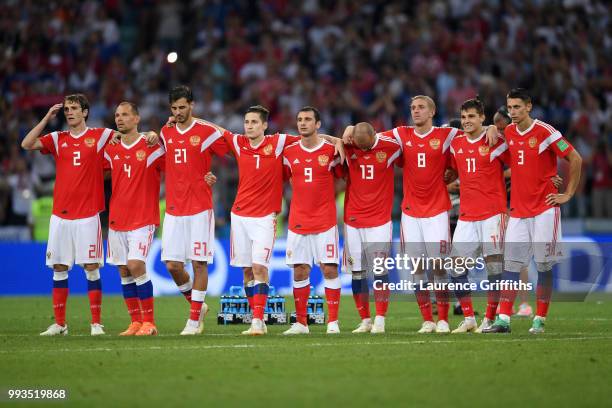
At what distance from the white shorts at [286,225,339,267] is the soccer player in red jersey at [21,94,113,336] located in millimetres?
2315

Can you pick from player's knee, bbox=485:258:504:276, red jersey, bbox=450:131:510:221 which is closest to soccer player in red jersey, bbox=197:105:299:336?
red jersey, bbox=450:131:510:221

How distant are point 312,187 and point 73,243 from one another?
2.91 m

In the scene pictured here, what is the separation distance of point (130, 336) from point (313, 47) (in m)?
15.3

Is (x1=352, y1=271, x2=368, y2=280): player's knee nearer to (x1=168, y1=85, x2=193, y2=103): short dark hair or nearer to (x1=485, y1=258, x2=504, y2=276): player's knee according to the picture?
(x1=485, y1=258, x2=504, y2=276): player's knee

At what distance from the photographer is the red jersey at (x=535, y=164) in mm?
13180

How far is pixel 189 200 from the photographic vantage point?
530 inches

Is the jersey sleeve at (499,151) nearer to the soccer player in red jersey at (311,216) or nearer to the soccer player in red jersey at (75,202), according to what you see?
the soccer player in red jersey at (311,216)

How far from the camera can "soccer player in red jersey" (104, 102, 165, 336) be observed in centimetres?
1355

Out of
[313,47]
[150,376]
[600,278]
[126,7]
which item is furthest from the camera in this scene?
[126,7]

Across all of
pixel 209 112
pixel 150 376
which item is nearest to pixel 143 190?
pixel 150 376

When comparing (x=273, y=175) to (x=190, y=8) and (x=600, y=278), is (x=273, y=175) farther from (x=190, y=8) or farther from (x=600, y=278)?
(x=190, y=8)

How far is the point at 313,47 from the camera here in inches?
1081

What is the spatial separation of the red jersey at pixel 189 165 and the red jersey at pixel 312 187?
923 millimetres

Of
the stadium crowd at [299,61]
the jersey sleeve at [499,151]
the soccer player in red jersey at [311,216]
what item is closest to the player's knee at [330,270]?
the soccer player in red jersey at [311,216]
